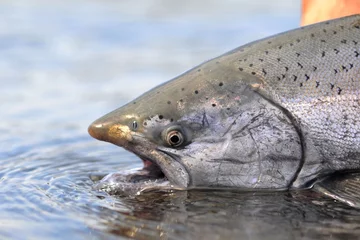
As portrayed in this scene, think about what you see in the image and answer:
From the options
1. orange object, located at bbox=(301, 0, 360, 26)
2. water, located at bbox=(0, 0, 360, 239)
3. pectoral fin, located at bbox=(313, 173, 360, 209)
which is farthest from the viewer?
orange object, located at bbox=(301, 0, 360, 26)

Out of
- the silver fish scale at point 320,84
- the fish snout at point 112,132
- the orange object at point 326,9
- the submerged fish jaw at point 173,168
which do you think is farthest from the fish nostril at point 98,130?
the orange object at point 326,9

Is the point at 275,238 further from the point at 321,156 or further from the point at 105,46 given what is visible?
the point at 105,46

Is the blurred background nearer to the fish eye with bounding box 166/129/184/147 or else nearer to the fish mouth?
the fish mouth

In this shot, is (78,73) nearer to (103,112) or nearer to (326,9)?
(103,112)

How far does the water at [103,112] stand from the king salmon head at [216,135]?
0.11 m

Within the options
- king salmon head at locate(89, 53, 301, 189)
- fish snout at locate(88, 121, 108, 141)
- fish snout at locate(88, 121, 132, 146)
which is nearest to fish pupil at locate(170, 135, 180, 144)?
king salmon head at locate(89, 53, 301, 189)

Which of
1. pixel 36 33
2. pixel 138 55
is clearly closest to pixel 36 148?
pixel 138 55

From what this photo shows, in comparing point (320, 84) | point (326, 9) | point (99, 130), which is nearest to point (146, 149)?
point (99, 130)

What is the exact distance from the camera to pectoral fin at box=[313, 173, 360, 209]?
4758mm

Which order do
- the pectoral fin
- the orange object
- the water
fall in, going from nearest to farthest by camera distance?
the water < the pectoral fin < the orange object

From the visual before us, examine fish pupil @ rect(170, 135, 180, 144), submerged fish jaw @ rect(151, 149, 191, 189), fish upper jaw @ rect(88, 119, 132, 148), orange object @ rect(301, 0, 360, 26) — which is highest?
orange object @ rect(301, 0, 360, 26)

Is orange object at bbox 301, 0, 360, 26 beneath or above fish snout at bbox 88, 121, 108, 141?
above

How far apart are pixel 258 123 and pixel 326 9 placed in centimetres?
193

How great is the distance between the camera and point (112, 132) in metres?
4.95
